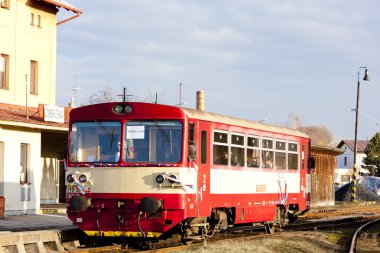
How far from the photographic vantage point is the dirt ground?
17203 mm

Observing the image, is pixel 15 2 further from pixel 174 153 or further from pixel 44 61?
pixel 174 153

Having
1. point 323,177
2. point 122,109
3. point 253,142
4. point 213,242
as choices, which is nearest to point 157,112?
point 122,109

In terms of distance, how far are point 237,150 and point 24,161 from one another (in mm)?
11434

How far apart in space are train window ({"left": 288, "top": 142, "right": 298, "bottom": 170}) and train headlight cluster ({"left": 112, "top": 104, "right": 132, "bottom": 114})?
279 inches

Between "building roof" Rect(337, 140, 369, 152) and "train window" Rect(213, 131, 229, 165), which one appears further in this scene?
"building roof" Rect(337, 140, 369, 152)

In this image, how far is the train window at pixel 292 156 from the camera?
22438 millimetres

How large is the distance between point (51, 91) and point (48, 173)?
376 centimetres

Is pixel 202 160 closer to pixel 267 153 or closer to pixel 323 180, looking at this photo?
pixel 267 153

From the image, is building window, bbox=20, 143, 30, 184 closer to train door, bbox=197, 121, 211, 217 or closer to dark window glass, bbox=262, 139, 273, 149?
dark window glass, bbox=262, 139, 273, 149

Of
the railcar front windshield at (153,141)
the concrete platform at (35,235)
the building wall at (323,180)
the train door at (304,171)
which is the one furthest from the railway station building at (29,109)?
the building wall at (323,180)

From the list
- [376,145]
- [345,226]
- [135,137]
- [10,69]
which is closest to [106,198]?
[135,137]

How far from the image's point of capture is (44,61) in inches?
1313

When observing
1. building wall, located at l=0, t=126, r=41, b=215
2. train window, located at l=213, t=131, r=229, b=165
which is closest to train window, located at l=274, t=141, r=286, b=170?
train window, located at l=213, t=131, r=229, b=165

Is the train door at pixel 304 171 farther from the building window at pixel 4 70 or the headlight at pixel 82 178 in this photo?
the building window at pixel 4 70
